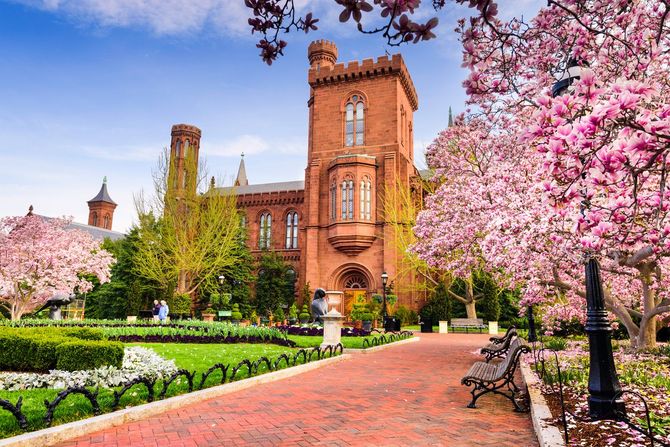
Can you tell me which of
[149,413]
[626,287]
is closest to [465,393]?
[149,413]

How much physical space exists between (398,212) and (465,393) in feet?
73.7

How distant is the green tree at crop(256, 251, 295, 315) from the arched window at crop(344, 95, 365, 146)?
10.8 m

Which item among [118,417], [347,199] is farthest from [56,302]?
[118,417]

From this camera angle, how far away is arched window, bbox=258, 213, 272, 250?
39094 millimetres

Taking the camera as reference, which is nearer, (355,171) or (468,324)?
(468,324)

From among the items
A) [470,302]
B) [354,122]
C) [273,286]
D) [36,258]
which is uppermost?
[354,122]

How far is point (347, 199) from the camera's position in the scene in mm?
30891

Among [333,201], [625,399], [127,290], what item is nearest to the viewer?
[625,399]

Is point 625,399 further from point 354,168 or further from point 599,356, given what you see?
point 354,168

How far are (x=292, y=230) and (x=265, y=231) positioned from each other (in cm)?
258

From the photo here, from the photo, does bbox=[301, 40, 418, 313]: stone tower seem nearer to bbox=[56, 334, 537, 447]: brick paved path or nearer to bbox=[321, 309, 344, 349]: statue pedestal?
bbox=[321, 309, 344, 349]: statue pedestal

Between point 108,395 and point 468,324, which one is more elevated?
point 468,324

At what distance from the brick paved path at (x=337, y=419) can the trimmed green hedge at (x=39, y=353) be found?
2.30 meters

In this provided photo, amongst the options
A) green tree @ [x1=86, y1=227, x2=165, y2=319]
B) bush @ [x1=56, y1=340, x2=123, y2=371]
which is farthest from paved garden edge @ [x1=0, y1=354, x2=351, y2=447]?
green tree @ [x1=86, y1=227, x2=165, y2=319]
